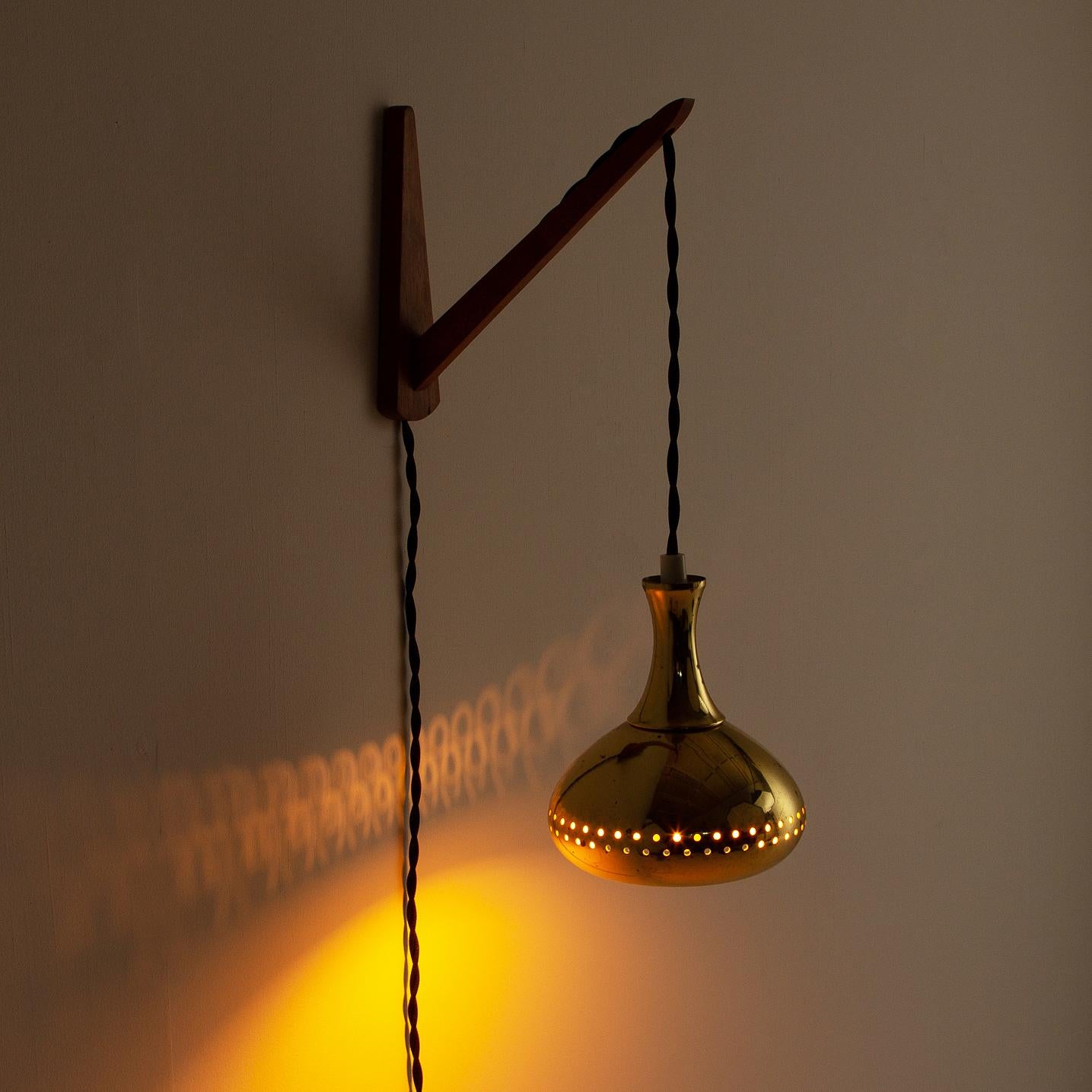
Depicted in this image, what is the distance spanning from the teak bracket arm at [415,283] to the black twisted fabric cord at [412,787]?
1.4 inches

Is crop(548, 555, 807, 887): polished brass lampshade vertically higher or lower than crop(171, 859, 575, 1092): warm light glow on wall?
higher

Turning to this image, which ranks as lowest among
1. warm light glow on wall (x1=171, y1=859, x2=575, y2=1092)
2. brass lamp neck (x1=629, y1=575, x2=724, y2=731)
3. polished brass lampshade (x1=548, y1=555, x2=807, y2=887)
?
warm light glow on wall (x1=171, y1=859, x2=575, y2=1092)

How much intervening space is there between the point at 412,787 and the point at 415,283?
405 millimetres

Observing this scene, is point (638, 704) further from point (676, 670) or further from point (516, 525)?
point (516, 525)

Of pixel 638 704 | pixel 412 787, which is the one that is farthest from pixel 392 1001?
pixel 638 704

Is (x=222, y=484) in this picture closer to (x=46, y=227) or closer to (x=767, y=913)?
(x=46, y=227)

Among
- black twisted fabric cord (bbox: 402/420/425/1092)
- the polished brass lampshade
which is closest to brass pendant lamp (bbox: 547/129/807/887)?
the polished brass lampshade

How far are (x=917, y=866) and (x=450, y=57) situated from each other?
1101 mm

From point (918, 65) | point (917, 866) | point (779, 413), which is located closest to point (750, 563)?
point (779, 413)

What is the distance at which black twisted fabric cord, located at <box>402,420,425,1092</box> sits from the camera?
2.99ft

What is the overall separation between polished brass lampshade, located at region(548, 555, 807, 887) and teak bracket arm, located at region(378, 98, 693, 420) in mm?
230

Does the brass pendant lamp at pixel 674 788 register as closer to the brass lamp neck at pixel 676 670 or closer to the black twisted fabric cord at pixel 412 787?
the brass lamp neck at pixel 676 670

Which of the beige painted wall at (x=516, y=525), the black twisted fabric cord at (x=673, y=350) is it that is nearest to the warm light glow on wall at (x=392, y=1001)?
the beige painted wall at (x=516, y=525)

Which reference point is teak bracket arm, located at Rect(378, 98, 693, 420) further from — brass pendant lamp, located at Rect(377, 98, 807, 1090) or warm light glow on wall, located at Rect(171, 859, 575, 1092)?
warm light glow on wall, located at Rect(171, 859, 575, 1092)
